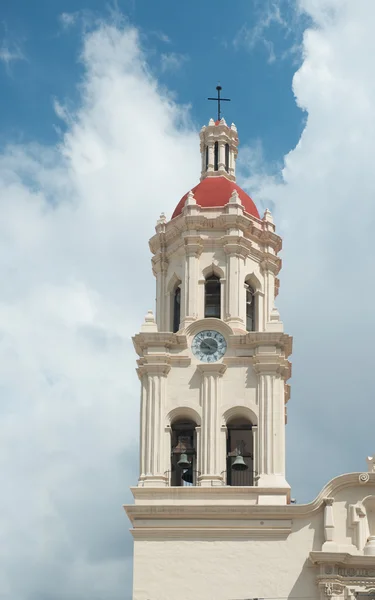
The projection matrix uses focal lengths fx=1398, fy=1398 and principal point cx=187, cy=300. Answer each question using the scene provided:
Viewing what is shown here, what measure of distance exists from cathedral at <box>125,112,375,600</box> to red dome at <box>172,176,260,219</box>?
0.06m

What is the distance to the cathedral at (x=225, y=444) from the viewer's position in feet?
128

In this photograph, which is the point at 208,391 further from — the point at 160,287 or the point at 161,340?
the point at 160,287

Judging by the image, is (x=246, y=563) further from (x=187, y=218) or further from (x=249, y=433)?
(x=187, y=218)

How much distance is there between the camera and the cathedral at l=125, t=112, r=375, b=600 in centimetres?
3900

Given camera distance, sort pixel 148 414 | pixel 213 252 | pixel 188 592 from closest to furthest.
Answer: pixel 188 592 < pixel 148 414 < pixel 213 252

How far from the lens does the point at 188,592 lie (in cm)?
3884

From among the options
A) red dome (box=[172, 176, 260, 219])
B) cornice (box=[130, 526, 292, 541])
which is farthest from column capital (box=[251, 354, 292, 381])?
red dome (box=[172, 176, 260, 219])

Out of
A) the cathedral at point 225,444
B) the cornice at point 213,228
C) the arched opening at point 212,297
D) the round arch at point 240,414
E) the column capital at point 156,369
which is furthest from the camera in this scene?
the cornice at point 213,228

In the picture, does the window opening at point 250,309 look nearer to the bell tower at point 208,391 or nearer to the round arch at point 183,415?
the bell tower at point 208,391

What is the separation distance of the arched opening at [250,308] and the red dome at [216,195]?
2.76m

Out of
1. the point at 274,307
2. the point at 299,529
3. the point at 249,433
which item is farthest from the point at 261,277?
the point at 299,529

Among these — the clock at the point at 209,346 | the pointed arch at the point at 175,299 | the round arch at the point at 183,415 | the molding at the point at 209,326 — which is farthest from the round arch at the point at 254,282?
the round arch at the point at 183,415

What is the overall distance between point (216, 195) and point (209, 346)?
19.3 ft

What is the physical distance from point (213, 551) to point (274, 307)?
8.66m
